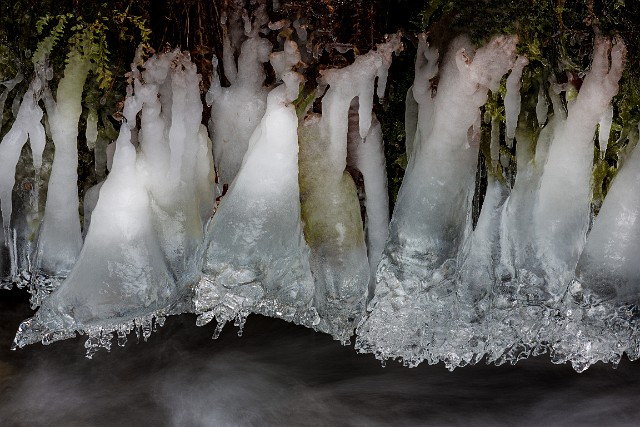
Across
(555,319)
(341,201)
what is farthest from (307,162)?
(555,319)

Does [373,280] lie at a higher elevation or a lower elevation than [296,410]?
higher

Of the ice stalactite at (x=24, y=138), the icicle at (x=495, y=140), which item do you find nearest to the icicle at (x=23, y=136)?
the ice stalactite at (x=24, y=138)

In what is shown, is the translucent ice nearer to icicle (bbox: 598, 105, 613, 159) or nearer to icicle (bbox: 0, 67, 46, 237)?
icicle (bbox: 0, 67, 46, 237)

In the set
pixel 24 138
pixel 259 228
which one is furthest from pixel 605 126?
pixel 24 138

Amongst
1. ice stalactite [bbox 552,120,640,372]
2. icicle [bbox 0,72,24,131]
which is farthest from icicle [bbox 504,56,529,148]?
icicle [bbox 0,72,24,131]

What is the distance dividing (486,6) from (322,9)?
573 millimetres

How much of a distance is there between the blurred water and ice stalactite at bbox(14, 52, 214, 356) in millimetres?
490

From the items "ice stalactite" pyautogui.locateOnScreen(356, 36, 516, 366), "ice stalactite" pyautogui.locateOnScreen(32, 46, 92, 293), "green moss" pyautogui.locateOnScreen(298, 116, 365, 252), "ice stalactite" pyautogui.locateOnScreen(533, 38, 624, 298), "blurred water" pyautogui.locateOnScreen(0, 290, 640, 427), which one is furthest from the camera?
"blurred water" pyautogui.locateOnScreen(0, 290, 640, 427)

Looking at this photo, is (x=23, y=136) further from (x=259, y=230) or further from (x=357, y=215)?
(x=357, y=215)

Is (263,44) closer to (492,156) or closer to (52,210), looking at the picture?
(492,156)

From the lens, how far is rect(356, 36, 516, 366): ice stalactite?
2293mm

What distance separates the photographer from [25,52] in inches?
104

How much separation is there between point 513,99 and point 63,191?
1773 mm

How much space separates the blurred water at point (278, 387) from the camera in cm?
273
